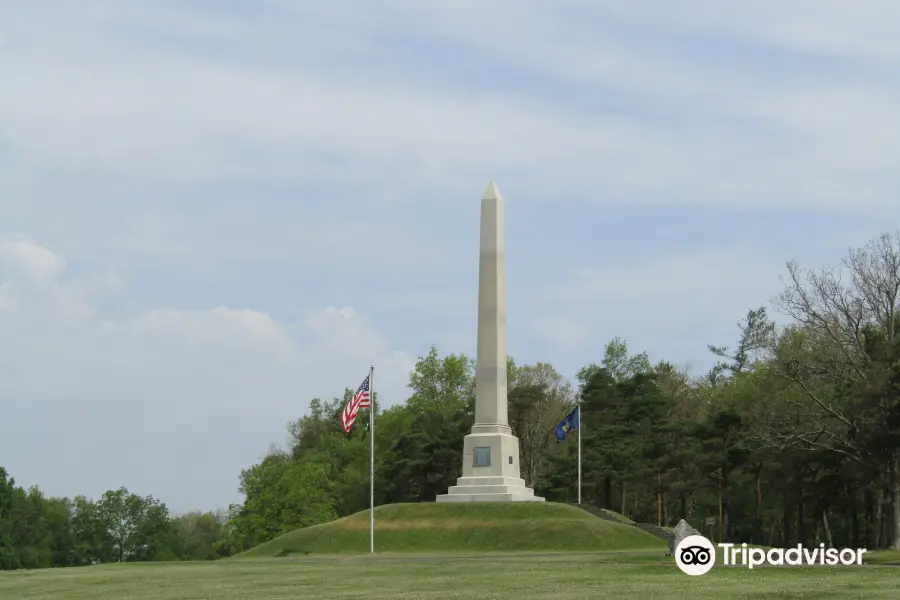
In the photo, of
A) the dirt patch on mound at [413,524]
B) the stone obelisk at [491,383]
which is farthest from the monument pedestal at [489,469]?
the dirt patch on mound at [413,524]

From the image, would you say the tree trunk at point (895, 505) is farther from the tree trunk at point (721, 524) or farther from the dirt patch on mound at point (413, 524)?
the tree trunk at point (721, 524)

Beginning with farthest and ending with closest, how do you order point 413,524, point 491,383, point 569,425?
point 569,425 → point 491,383 → point 413,524

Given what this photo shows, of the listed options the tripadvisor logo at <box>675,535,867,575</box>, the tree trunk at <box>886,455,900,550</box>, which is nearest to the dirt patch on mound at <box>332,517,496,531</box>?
the tree trunk at <box>886,455,900,550</box>

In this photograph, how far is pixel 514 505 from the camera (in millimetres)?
56875

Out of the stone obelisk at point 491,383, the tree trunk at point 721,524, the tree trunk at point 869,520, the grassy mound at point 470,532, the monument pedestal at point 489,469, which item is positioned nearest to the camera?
the grassy mound at point 470,532

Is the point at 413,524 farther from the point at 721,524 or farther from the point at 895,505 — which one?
the point at 721,524

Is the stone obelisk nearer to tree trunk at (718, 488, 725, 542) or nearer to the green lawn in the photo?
the green lawn

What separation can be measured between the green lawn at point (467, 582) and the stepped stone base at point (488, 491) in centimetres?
1863

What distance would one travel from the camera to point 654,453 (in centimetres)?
7475

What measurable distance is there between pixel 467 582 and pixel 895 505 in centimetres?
3256

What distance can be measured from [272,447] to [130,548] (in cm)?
3047

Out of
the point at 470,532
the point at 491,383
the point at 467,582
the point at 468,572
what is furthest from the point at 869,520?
the point at 467,582

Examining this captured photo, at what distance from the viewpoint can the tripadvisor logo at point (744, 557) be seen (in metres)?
30.1

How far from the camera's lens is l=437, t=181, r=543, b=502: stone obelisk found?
196ft
